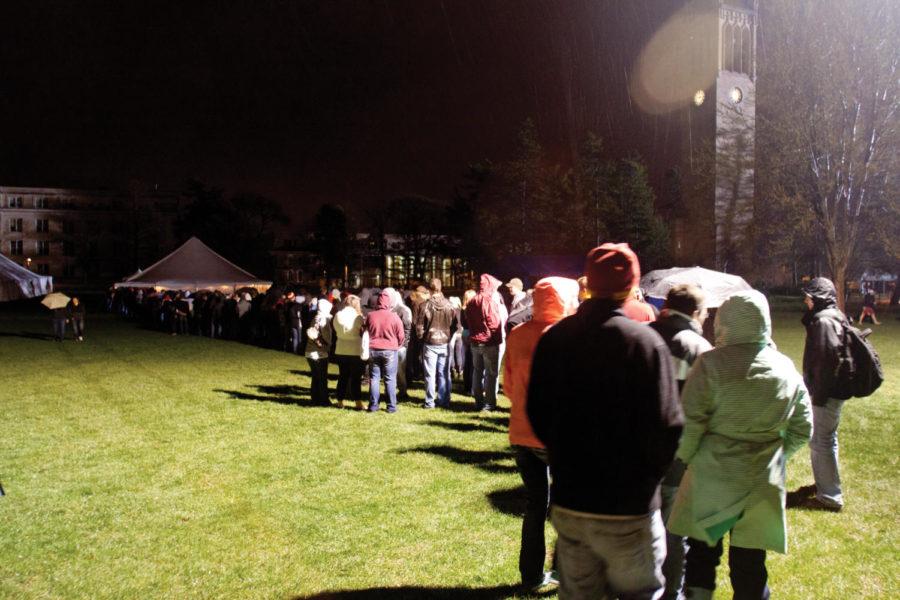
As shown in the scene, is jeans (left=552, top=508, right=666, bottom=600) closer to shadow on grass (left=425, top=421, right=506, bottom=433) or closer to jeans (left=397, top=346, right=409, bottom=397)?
shadow on grass (left=425, top=421, right=506, bottom=433)

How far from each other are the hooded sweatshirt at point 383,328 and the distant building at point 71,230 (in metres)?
85.0

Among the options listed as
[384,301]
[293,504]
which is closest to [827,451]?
[293,504]

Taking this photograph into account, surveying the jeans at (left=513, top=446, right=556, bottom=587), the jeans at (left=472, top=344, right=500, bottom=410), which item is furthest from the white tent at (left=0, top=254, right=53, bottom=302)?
the jeans at (left=513, top=446, right=556, bottom=587)

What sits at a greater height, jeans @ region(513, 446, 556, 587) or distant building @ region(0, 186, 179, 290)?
distant building @ region(0, 186, 179, 290)

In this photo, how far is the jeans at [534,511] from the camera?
4250mm

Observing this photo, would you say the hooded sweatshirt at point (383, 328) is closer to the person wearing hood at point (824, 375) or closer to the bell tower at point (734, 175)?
the person wearing hood at point (824, 375)

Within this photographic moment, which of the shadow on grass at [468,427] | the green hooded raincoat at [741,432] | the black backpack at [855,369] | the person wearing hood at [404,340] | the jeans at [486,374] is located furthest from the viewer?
the person wearing hood at [404,340]

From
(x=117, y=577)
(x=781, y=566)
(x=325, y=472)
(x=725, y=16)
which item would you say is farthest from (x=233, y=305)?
(x=725, y=16)

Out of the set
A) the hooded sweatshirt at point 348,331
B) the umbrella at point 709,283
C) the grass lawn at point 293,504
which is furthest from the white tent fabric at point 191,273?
the umbrella at point 709,283

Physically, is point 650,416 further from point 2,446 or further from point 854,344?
point 2,446

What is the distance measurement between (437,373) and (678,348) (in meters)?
7.25

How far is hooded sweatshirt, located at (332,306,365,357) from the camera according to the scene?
10312 mm

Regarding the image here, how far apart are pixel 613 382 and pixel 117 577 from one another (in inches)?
162

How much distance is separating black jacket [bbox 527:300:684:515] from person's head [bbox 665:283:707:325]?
6.68 ft
